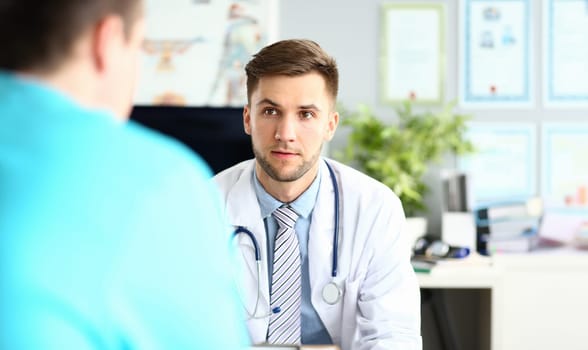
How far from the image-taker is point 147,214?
1.60ft

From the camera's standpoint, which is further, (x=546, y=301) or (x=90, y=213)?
(x=546, y=301)

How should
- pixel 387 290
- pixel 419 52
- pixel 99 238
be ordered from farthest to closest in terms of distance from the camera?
pixel 419 52
pixel 387 290
pixel 99 238

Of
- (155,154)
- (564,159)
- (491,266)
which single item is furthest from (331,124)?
(564,159)

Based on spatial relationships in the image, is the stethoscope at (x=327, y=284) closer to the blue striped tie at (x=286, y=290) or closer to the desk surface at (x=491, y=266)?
the blue striped tie at (x=286, y=290)

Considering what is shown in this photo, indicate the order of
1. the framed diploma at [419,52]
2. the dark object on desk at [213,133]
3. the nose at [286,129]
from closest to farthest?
the nose at [286,129]
the dark object on desk at [213,133]
the framed diploma at [419,52]

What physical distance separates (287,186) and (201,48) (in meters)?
1.51

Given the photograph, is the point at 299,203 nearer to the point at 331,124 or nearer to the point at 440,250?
the point at 331,124

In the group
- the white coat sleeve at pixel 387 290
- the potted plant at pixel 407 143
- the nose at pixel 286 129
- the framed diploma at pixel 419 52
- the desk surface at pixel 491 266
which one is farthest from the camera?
the framed diploma at pixel 419 52

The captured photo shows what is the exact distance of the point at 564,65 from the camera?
119 inches

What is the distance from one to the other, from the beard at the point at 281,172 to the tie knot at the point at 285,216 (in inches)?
2.6

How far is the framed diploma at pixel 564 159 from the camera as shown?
300 centimetres

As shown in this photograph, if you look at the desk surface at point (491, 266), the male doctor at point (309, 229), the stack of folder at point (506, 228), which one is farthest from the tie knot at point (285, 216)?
the stack of folder at point (506, 228)

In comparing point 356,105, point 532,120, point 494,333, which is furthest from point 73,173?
point 532,120

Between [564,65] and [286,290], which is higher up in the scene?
[564,65]
